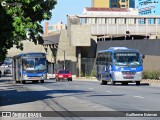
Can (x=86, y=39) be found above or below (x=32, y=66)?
above

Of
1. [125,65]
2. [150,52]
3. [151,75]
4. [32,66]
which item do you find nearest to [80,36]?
[150,52]

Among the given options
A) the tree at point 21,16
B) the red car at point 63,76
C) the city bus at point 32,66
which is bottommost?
the red car at point 63,76

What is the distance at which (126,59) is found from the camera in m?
45.9

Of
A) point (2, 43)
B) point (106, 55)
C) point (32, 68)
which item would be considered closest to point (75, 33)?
point (32, 68)

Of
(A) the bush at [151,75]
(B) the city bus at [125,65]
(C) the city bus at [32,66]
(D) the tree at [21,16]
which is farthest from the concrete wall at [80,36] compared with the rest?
(D) the tree at [21,16]

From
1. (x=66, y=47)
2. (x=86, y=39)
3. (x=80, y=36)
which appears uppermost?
(x=80, y=36)

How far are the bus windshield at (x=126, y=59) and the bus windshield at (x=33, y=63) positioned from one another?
14184 millimetres

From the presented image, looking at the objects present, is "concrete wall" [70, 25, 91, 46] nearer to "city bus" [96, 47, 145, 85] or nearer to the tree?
"city bus" [96, 47, 145, 85]

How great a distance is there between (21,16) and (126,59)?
75.3ft

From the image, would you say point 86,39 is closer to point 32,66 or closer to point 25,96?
point 32,66

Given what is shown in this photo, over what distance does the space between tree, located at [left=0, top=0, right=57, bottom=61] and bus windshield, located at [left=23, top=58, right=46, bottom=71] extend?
32.2m

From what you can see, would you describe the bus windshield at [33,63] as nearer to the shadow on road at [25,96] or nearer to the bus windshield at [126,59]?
the bus windshield at [126,59]

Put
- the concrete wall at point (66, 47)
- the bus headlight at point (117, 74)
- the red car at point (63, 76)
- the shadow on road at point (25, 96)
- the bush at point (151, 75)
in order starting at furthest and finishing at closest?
the concrete wall at point (66, 47)
the red car at point (63, 76)
the bush at point (151, 75)
the bus headlight at point (117, 74)
the shadow on road at point (25, 96)

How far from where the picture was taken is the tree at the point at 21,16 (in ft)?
76.2
